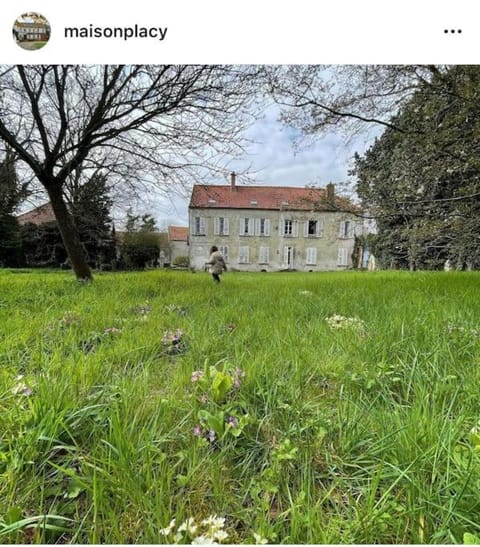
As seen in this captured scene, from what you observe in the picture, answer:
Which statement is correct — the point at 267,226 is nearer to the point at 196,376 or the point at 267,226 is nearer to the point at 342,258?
the point at 342,258

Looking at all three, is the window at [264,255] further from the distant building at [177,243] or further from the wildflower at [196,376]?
the wildflower at [196,376]

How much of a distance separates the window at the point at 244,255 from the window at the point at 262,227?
1.50m

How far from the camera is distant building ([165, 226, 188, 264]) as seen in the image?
1594 centimetres

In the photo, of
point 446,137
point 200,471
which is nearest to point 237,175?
point 446,137

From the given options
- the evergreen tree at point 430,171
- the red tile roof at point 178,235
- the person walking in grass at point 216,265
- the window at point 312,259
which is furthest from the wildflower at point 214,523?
the window at point 312,259

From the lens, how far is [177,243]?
53.6 feet

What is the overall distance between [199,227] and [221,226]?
2.90 meters

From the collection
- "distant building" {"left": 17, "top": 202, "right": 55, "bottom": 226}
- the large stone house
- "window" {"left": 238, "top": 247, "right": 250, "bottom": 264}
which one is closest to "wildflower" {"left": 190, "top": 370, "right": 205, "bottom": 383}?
"distant building" {"left": 17, "top": 202, "right": 55, "bottom": 226}

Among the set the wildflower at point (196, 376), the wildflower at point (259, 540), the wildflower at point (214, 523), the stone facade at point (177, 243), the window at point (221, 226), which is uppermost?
the window at point (221, 226)

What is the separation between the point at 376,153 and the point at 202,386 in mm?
5749

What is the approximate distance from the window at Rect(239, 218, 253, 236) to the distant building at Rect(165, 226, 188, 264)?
4261 millimetres

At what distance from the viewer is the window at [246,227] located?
18103 millimetres

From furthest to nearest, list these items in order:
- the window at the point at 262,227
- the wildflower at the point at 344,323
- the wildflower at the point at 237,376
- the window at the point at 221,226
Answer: the window at the point at 262,227 → the window at the point at 221,226 → the wildflower at the point at 344,323 → the wildflower at the point at 237,376
